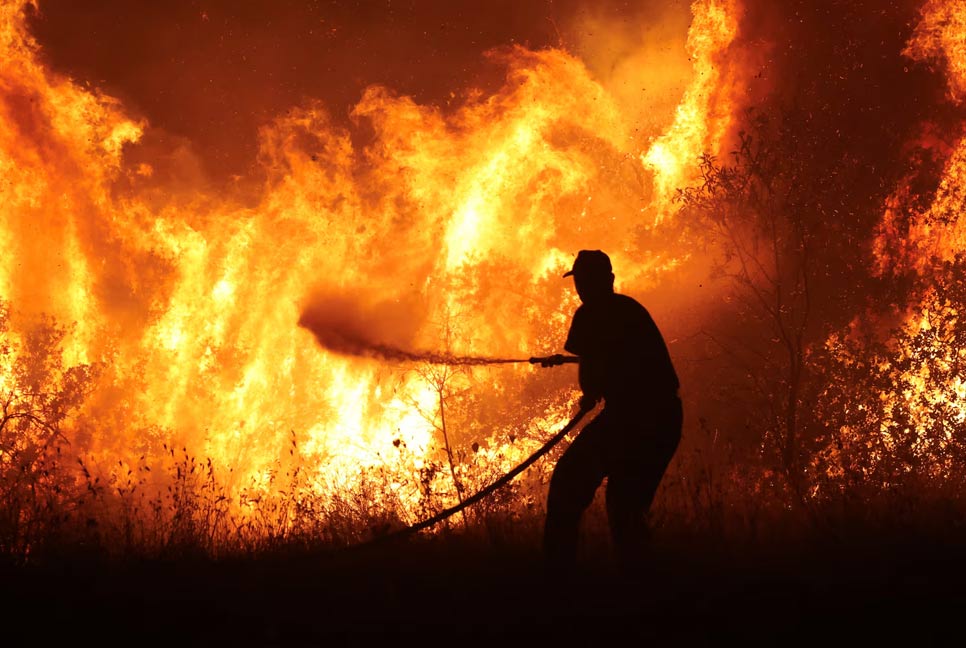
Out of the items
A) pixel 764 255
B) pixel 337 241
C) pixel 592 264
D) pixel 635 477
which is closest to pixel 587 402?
pixel 635 477

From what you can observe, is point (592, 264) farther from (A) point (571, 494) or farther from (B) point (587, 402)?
(A) point (571, 494)

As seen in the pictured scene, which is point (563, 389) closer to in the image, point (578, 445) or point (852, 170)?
point (852, 170)

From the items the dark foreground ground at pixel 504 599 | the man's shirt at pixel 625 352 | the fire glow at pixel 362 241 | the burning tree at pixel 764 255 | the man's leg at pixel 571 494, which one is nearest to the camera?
the dark foreground ground at pixel 504 599

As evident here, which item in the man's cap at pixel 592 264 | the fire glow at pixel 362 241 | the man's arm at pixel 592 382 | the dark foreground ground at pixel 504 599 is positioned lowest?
the dark foreground ground at pixel 504 599

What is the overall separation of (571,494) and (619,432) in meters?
0.54

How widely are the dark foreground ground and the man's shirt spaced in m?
1.24

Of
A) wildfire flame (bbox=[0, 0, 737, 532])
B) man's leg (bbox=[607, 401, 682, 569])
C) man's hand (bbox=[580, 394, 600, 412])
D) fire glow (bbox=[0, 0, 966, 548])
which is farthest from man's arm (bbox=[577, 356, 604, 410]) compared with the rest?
wildfire flame (bbox=[0, 0, 737, 532])

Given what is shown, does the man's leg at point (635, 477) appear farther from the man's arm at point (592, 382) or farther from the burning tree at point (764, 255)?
the burning tree at point (764, 255)

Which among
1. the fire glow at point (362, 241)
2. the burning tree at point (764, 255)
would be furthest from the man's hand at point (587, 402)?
the fire glow at point (362, 241)

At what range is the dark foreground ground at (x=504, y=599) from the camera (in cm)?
437

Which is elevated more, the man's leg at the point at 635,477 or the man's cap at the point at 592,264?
the man's cap at the point at 592,264

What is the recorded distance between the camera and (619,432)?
17.8ft

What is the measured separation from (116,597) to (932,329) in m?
15.5

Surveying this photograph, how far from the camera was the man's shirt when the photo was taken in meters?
5.54
